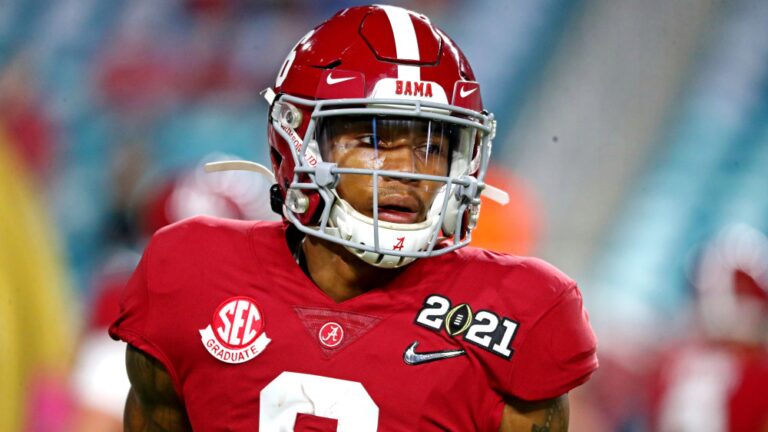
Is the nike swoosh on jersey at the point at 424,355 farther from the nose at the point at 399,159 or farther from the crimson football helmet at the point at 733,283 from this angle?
the crimson football helmet at the point at 733,283

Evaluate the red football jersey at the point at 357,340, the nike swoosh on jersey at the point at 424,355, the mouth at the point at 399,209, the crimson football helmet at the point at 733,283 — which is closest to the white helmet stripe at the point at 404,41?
the mouth at the point at 399,209

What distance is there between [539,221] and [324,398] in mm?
1267

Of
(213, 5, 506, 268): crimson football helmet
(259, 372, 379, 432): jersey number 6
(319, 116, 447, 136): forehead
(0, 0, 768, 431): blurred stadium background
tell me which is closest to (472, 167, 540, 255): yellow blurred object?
(0, 0, 768, 431): blurred stadium background

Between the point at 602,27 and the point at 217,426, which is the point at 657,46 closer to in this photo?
the point at 602,27

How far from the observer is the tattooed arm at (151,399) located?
58.0 inches

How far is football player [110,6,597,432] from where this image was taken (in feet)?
4.38

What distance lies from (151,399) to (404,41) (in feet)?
2.21

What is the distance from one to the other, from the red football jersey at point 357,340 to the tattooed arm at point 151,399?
38 mm

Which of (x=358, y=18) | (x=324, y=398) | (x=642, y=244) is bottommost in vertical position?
(x=642, y=244)

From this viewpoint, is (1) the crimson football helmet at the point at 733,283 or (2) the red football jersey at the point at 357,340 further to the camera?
(1) the crimson football helmet at the point at 733,283

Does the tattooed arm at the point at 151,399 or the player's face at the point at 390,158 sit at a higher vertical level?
the player's face at the point at 390,158

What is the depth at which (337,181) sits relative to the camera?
4.50 ft

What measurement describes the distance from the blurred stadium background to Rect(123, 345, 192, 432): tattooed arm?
1.02m

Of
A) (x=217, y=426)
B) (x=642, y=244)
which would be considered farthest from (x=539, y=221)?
(x=217, y=426)
